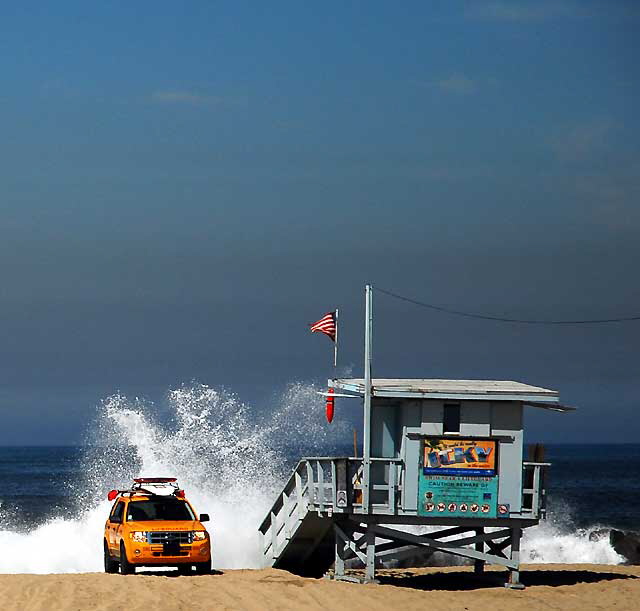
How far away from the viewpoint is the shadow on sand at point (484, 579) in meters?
28.4

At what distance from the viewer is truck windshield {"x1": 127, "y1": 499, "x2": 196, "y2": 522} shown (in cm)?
2755

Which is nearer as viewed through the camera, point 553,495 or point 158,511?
point 158,511

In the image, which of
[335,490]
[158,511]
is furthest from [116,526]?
[335,490]

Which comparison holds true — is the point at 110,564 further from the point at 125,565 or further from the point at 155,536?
the point at 155,536

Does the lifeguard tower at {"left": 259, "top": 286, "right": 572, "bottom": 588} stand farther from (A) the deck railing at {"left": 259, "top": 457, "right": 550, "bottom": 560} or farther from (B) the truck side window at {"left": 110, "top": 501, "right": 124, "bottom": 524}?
(B) the truck side window at {"left": 110, "top": 501, "right": 124, "bottom": 524}

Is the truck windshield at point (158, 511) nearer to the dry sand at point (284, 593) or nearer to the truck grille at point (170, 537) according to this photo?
the truck grille at point (170, 537)

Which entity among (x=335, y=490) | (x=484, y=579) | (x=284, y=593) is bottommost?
(x=484, y=579)

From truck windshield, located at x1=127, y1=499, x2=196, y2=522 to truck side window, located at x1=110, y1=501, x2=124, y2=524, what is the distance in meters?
0.25

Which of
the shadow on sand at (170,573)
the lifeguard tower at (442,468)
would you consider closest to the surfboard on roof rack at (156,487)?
the shadow on sand at (170,573)

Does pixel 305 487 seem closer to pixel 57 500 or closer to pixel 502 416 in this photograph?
pixel 502 416

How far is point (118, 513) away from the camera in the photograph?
28031 millimetres

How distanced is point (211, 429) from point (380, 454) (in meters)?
16.0

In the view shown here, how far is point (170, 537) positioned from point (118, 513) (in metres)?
1.75

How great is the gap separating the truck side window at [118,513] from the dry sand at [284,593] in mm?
1580
